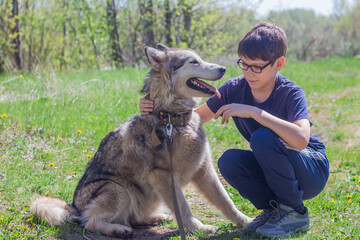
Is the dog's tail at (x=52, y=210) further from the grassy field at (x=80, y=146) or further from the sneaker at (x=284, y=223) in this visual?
the sneaker at (x=284, y=223)

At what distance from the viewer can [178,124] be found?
331 cm

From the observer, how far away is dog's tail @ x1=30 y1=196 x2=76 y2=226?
3084 mm

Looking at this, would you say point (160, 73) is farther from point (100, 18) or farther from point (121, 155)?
point (100, 18)

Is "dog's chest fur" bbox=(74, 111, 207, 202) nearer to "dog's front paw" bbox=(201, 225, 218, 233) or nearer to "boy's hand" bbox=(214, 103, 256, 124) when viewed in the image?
"dog's front paw" bbox=(201, 225, 218, 233)

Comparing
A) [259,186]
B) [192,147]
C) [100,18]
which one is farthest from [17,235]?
[100,18]

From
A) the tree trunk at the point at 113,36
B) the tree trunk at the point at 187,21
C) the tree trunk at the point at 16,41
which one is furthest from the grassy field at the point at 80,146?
the tree trunk at the point at 113,36

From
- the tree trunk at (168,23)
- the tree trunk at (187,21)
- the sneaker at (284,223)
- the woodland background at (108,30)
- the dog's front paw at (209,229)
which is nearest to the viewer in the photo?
the sneaker at (284,223)

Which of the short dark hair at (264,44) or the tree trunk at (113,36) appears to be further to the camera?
the tree trunk at (113,36)

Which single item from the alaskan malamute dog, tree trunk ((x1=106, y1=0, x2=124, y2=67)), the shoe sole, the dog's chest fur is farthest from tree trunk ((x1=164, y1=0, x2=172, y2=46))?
the shoe sole

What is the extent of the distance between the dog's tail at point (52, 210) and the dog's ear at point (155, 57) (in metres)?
1.50

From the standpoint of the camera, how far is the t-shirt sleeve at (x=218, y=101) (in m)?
3.37

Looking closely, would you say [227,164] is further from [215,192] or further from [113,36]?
[113,36]

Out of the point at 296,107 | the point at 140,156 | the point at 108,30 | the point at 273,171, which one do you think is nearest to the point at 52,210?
the point at 140,156

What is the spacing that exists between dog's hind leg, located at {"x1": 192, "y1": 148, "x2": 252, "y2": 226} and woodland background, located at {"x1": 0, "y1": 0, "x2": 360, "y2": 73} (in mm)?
7883
